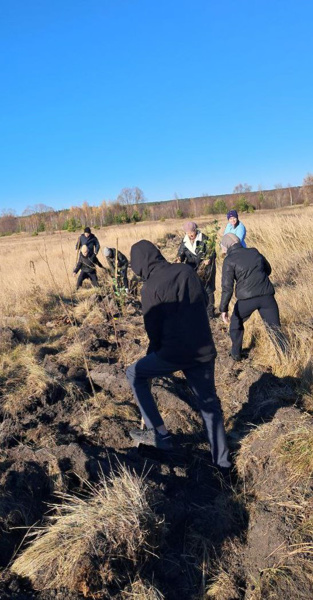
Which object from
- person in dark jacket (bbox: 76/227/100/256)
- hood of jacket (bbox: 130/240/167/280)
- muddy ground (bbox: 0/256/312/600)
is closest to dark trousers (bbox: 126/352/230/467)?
muddy ground (bbox: 0/256/312/600)

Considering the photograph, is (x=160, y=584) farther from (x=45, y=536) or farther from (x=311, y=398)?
(x=311, y=398)

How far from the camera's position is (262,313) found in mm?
5562

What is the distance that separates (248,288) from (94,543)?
359 centimetres

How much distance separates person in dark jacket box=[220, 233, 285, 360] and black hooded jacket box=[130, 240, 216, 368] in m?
2.09

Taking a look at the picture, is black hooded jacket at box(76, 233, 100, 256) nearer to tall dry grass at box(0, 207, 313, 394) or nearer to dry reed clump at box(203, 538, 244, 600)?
tall dry grass at box(0, 207, 313, 394)

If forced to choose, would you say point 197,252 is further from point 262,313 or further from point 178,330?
point 178,330

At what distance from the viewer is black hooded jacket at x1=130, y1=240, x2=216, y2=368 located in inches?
132

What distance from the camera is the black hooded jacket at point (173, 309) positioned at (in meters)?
3.34

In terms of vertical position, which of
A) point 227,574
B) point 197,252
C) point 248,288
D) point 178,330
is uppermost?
point 197,252

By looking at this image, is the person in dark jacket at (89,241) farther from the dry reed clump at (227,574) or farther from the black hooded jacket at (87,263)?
the dry reed clump at (227,574)

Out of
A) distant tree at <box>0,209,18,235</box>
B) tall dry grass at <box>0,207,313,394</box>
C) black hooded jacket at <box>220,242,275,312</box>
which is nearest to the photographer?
tall dry grass at <box>0,207,313,394</box>

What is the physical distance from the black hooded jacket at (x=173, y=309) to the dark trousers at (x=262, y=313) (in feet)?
7.08

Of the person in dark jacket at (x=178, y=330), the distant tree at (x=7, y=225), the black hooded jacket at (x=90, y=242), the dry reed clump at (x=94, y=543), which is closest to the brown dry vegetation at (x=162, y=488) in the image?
the dry reed clump at (x=94, y=543)

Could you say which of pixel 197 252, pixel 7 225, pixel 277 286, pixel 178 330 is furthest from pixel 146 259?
pixel 7 225
